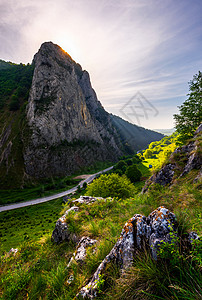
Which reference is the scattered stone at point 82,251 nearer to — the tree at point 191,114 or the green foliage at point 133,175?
the tree at point 191,114

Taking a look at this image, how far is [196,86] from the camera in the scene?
896 inches

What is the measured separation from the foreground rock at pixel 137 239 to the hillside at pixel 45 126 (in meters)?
78.5

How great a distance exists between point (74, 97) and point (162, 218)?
130 m

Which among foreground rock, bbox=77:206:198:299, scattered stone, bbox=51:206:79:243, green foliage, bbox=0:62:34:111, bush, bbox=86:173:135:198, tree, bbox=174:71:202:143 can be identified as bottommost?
bush, bbox=86:173:135:198

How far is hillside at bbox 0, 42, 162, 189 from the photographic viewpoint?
A: 255 ft

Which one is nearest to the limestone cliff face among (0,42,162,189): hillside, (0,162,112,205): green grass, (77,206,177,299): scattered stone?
(0,42,162,189): hillside

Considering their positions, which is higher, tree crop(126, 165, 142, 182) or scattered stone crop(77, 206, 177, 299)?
scattered stone crop(77, 206, 177, 299)

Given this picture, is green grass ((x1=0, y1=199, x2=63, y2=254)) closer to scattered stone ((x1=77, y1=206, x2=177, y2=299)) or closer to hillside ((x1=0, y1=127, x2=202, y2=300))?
hillside ((x1=0, y1=127, x2=202, y2=300))

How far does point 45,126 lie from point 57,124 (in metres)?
11.1

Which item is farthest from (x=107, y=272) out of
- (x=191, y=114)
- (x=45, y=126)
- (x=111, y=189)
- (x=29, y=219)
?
(x=45, y=126)

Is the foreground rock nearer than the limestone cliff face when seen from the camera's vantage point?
Yes

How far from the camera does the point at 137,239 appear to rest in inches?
120

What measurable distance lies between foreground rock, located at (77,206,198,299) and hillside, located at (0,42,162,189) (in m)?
78.5

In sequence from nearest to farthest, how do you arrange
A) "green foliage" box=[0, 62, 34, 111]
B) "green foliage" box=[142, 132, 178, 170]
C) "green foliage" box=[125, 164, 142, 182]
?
1. "green foliage" box=[142, 132, 178, 170]
2. "green foliage" box=[125, 164, 142, 182]
3. "green foliage" box=[0, 62, 34, 111]
